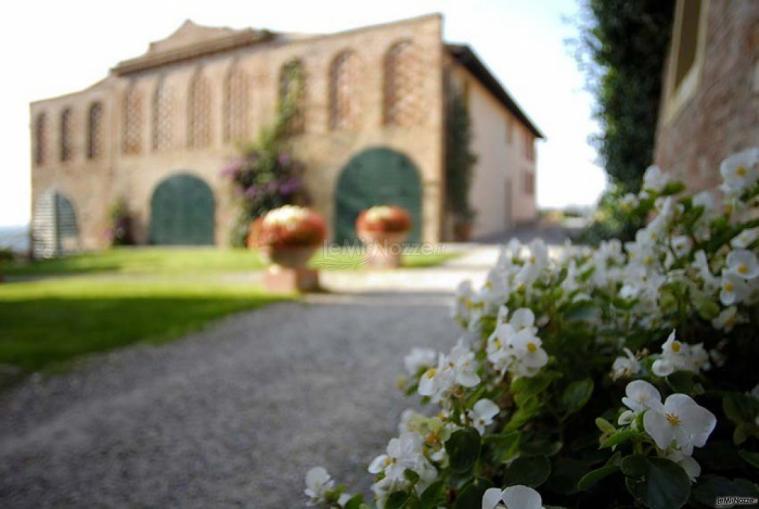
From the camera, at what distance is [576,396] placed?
1179 mm

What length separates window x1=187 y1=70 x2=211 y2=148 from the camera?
13212 mm

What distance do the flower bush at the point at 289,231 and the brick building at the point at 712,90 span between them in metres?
3.72

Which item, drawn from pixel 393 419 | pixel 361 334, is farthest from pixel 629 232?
pixel 393 419

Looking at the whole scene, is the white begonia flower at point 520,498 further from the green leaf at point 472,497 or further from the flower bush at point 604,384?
the green leaf at point 472,497

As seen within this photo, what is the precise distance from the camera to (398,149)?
41.0 ft

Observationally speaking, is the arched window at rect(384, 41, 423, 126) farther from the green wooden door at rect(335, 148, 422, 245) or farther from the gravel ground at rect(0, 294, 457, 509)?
the gravel ground at rect(0, 294, 457, 509)

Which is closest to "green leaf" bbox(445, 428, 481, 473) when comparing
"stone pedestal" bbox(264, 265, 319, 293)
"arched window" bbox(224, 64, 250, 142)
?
"stone pedestal" bbox(264, 265, 319, 293)

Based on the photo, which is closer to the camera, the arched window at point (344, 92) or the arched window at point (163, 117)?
the arched window at point (163, 117)

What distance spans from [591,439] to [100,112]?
14801 millimetres

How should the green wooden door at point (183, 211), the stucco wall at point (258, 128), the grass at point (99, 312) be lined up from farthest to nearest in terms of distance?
the green wooden door at point (183, 211)
the stucco wall at point (258, 128)
the grass at point (99, 312)

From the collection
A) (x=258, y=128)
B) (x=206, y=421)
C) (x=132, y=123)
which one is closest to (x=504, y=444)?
(x=206, y=421)

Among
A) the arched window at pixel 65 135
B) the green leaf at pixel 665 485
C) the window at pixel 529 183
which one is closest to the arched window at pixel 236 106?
the arched window at pixel 65 135

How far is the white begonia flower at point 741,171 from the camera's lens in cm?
144

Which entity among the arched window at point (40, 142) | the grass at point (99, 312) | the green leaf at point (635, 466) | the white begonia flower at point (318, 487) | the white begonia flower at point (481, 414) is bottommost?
the grass at point (99, 312)
